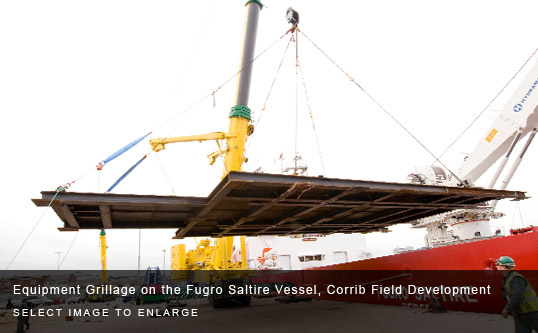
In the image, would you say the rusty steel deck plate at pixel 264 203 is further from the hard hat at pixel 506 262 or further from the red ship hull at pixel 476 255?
the hard hat at pixel 506 262

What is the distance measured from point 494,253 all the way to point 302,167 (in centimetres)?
2288

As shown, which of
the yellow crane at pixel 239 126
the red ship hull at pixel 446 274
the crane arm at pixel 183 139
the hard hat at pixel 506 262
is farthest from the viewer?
the yellow crane at pixel 239 126

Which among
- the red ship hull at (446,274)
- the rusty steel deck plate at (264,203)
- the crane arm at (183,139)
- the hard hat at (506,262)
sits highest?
the crane arm at (183,139)

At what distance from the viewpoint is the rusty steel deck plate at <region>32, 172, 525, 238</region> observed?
7367 mm

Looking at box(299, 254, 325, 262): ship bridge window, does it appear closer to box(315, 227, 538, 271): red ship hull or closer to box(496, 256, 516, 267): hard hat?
box(315, 227, 538, 271): red ship hull

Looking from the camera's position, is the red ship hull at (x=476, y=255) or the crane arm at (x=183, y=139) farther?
the crane arm at (x=183, y=139)

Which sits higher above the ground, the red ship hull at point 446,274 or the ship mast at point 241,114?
the ship mast at point 241,114

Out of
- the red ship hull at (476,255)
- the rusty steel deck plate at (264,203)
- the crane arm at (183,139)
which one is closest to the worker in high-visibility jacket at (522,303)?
the red ship hull at (476,255)

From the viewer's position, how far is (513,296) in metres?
4.40

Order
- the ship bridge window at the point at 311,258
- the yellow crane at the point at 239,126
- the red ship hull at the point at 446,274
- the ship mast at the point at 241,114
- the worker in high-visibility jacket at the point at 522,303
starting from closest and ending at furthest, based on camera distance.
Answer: the worker in high-visibility jacket at the point at 522,303 < the red ship hull at the point at 446,274 < the yellow crane at the point at 239,126 < the ship mast at the point at 241,114 < the ship bridge window at the point at 311,258

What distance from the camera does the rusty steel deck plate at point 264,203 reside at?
24.2ft

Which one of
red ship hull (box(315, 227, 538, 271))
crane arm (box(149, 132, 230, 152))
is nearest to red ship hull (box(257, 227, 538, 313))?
red ship hull (box(315, 227, 538, 271))

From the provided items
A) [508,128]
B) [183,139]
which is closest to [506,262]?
[183,139]

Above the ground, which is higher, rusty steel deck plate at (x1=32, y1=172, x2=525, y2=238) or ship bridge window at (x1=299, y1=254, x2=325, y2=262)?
rusty steel deck plate at (x1=32, y1=172, x2=525, y2=238)
